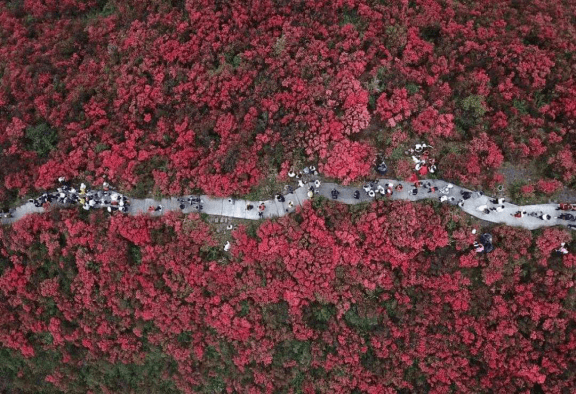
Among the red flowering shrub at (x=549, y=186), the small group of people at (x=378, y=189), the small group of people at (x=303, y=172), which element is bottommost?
the small group of people at (x=378, y=189)

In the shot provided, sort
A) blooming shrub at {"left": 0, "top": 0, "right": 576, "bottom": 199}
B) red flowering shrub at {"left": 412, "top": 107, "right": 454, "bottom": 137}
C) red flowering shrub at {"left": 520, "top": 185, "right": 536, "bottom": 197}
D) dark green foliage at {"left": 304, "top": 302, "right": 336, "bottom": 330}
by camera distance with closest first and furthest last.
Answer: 1. red flowering shrub at {"left": 520, "top": 185, "right": 536, "bottom": 197}
2. red flowering shrub at {"left": 412, "top": 107, "right": 454, "bottom": 137}
3. blooming shrub at {"left": 0, "top": 0, "right": 576, "bottom": 199}
4. dark green foliage at {"left": 304, "top": 302, "right": 336, "bottom": 330}

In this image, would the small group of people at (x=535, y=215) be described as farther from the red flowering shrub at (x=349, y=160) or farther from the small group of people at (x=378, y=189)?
the red flowering shrub at (x=349, y=160)

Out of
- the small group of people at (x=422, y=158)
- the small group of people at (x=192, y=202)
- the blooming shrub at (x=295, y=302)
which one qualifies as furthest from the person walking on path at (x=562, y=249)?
the small group of people at (x=192, y=202)

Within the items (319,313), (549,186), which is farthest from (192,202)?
(549,186)

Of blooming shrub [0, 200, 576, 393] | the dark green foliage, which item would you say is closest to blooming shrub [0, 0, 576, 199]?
blooming shrub [0, 200, 576, 393]

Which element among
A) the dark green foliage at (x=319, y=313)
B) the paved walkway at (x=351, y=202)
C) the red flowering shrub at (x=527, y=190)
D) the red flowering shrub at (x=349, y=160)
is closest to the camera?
the red flowering shrub at (x=527, y=190)

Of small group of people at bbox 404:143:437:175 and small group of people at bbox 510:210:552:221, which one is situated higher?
small group of people at bbox 404:143:437:175

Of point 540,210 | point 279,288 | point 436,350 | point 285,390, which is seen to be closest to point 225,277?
point 279,288

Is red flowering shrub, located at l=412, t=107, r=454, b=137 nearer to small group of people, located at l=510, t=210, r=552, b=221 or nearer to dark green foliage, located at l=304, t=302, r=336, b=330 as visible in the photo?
small group of people, located at l=510, t=210, r=552, b=221

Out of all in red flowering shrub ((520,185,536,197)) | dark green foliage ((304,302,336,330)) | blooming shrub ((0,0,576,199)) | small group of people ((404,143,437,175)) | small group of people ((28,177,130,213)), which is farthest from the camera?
small group of people ((28,177,130,213))
